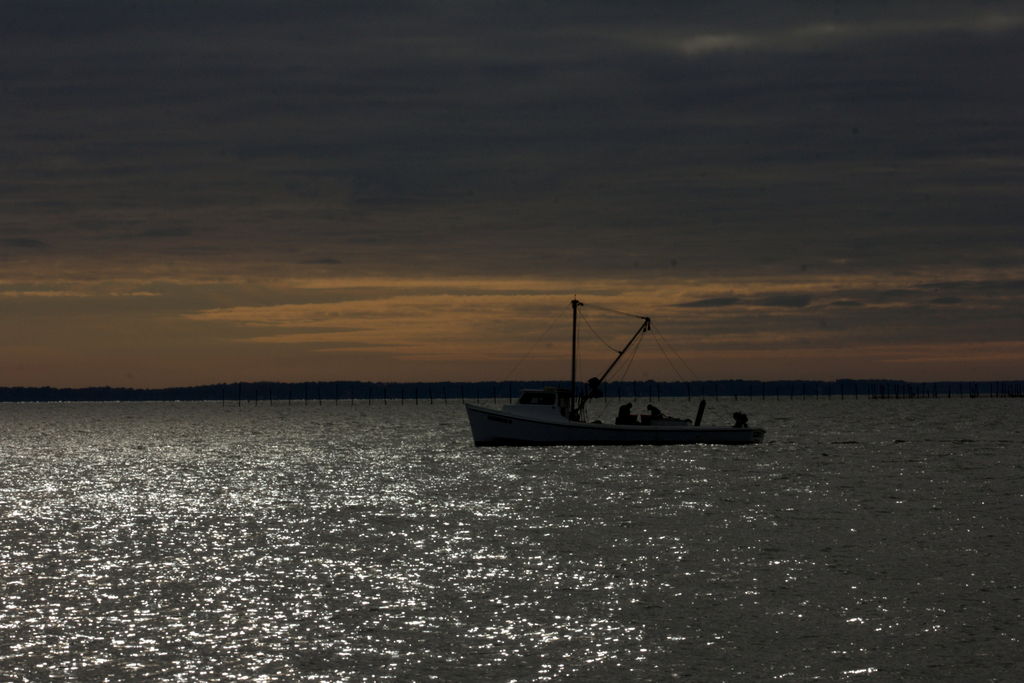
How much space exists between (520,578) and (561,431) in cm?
4037

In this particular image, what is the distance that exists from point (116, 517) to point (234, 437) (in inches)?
3500

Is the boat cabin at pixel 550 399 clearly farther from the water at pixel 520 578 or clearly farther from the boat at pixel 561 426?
the water at pixel 520 578

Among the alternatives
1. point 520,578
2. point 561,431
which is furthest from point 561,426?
point 520,578

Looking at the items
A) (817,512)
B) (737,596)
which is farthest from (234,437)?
(737,596)

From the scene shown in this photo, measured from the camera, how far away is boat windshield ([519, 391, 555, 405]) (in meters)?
67.4

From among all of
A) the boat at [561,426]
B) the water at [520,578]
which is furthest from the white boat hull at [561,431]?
the water at [520,578]

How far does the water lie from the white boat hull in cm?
709

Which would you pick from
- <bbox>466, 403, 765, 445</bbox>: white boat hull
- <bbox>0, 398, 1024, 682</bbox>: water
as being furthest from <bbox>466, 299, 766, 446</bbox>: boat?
<bbox>0, 398, 1024, 682</bbox>: water

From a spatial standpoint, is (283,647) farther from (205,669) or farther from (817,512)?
(817,512)

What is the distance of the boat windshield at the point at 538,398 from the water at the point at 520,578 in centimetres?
866

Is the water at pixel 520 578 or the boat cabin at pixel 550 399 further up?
the boat cabin at pixel 550 399

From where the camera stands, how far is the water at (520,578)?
18.0 metres

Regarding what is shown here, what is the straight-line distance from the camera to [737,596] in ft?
77.6

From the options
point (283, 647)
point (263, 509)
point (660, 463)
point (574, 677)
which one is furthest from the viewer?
point (660, 463)
